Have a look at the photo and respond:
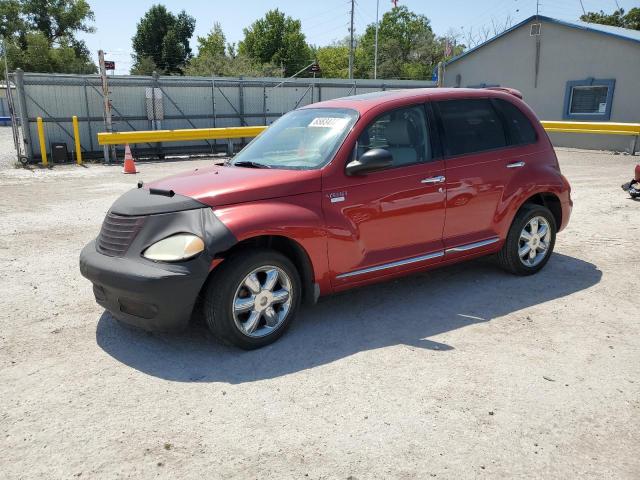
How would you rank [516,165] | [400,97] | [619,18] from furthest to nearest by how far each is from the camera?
[619,18] < [516,165] < [400,97]

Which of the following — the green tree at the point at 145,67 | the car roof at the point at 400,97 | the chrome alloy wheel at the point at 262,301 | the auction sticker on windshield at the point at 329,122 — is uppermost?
Answer: the green tree at the point at 145,67

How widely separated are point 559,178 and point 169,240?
4.12 meters

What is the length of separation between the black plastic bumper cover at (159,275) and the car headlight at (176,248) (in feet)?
0.10

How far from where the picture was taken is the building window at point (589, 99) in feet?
65.2

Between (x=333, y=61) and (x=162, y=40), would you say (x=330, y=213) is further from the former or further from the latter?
(x=333, y=61)

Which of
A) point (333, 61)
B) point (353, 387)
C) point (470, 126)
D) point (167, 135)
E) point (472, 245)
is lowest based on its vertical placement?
point (353, 387)

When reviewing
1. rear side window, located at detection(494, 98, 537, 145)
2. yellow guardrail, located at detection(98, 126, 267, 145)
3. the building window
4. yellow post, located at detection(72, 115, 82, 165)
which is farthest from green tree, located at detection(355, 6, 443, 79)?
rear side window, located at detection(494, 98, 537, 145)

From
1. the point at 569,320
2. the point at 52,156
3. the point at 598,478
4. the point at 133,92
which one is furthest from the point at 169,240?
the point at 133,92

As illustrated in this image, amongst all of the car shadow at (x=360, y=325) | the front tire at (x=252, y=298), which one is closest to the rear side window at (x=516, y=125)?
the car shadow at (x=360, y=325)

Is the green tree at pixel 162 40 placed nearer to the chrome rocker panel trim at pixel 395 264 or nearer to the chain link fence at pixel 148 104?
the chain link fence at pixel 148 104

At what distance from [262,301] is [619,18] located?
6749cm

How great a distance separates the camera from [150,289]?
11.9ft

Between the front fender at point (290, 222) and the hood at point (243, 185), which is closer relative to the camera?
the front fender at point (290, 222)

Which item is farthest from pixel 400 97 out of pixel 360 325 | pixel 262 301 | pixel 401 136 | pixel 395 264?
pixel 262 301
